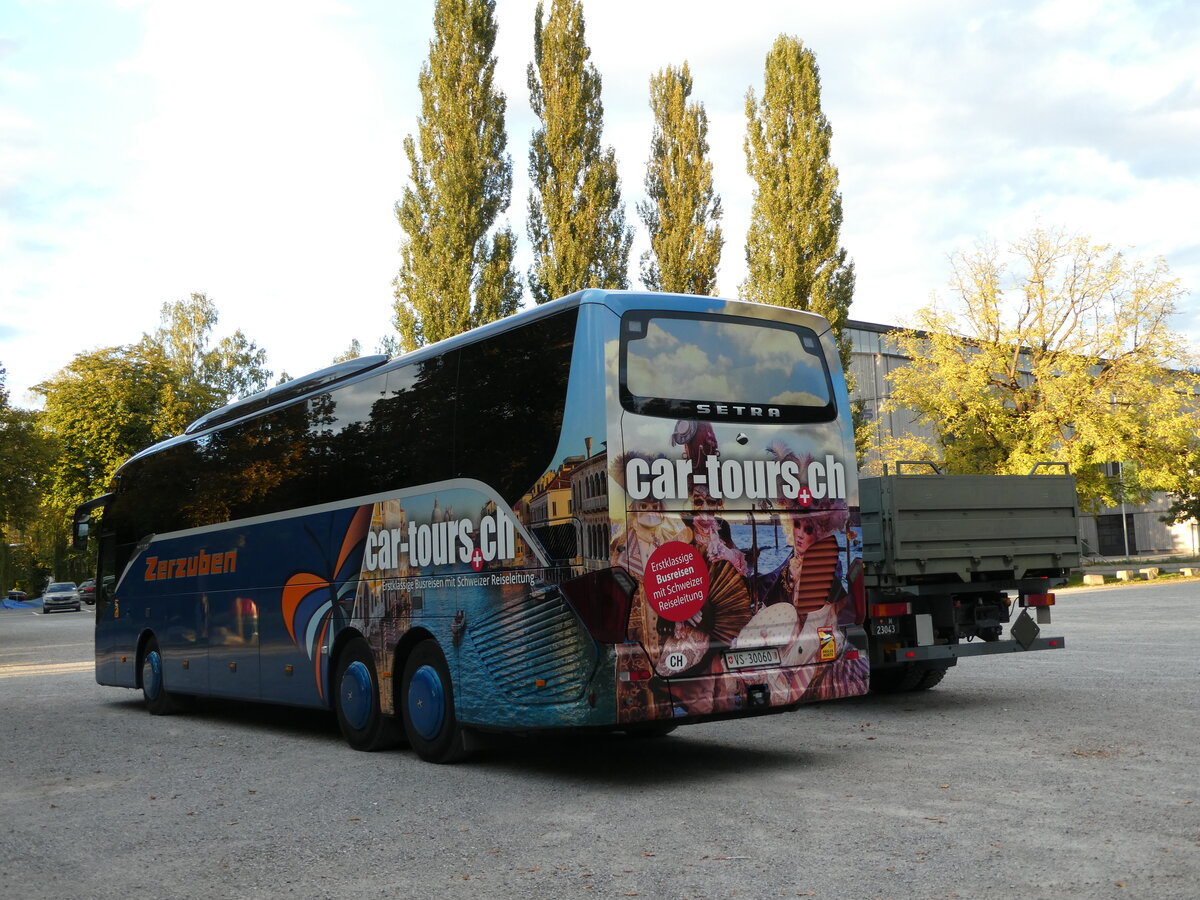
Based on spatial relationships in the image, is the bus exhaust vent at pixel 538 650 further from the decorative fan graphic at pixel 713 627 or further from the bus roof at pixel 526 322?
the bus roof at pixel 526 322

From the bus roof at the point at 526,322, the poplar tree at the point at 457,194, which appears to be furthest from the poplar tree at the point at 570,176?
the bus roof at the point at 526,322

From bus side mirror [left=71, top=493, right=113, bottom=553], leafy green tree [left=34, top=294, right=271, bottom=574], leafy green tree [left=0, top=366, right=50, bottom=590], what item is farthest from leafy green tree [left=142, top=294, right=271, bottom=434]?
bus side mirror [left=71, top=493, right=113, bottom=553]

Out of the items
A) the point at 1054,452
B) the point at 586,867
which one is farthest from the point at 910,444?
the point at 586,867

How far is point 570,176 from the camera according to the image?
118 feet

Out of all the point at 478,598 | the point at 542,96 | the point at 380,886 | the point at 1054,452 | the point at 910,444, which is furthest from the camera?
the point at 910,444

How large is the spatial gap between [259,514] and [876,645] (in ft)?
20.0

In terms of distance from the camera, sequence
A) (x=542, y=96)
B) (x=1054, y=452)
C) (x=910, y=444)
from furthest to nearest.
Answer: (x=910, y=444), (x=1054, y=452), (x=542, y=96)

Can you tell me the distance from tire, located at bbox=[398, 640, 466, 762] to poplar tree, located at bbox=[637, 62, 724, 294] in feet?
90.4

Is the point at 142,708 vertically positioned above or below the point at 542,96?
below

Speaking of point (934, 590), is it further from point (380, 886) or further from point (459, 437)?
point (380, 886)

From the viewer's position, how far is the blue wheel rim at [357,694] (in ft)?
35.8

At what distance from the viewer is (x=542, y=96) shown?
1438 inches

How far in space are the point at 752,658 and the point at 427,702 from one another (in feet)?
8.80

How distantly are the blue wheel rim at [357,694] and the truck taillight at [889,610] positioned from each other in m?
4.41
